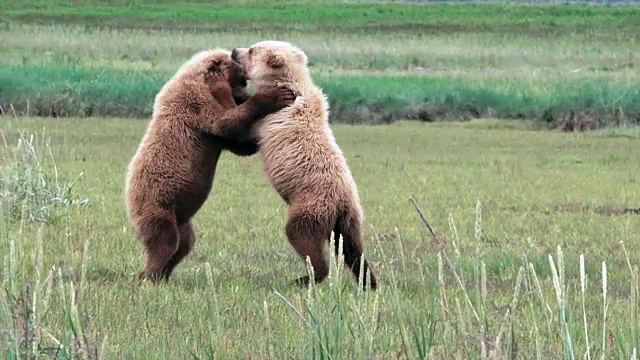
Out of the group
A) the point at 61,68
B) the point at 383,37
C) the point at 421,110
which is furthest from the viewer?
the point at 383,37

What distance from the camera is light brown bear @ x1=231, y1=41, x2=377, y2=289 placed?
6.48 metres

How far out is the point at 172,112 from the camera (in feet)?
22.9

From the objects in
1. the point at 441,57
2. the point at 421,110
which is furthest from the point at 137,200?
the point at 441,57

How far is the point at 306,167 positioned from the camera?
6570 millimetres

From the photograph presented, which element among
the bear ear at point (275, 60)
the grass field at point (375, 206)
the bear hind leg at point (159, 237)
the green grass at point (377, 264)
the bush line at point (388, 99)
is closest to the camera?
the green grass at point (377, 264)

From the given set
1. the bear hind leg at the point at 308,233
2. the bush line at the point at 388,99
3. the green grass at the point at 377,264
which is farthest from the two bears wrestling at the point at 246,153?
the bush line at the point at 388,99

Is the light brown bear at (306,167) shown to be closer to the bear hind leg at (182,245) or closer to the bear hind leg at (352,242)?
the bear hind leg at (352,242)

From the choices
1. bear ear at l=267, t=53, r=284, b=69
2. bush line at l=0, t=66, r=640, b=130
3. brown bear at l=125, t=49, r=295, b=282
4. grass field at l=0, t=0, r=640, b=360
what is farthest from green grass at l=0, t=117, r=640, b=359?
bush line at l=0, t=66, r=640, b=130

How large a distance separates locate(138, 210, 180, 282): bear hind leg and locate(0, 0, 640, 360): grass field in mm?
190

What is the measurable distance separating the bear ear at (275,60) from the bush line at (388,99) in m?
16.9

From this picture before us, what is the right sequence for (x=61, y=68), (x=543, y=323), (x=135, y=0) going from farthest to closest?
(x=135, y=0), (x=61, y=68), (x=543, y=323)

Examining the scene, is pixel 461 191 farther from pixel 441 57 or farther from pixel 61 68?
pixel 441 57

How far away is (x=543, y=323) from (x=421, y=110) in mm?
19249

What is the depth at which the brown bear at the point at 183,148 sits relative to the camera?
6.79 meters
